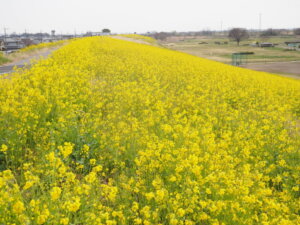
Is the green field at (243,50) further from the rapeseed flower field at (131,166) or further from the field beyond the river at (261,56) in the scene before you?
the rapeseed flower field at (131,166)

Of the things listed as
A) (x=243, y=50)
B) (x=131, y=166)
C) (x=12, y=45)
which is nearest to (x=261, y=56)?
(x=243, y=50)

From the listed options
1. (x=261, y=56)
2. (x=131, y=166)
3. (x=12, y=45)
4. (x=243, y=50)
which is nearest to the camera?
(x=131, y=166)

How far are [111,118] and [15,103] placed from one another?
1.97 m

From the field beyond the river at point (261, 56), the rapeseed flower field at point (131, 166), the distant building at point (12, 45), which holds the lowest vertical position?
the rapeseed flower field at point (131, 166)

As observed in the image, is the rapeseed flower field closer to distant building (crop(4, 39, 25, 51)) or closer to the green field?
the green field

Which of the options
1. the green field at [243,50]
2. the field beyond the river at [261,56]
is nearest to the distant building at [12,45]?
the green field at [243,50]

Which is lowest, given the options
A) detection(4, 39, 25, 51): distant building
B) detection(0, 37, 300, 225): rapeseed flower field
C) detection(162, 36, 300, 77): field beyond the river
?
detection(0, 37, 300, 225): rapeseed flower field

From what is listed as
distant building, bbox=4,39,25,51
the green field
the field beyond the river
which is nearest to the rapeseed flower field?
the field beyond the river

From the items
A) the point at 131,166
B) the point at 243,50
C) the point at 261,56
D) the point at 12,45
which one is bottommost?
the point at 131,166

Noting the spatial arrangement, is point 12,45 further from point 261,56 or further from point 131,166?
point 131,166

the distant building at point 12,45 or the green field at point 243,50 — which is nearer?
the green field at point 243,50

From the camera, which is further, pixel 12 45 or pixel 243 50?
pixel 243 50

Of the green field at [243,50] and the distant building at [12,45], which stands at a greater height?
the distant building at [12,45]

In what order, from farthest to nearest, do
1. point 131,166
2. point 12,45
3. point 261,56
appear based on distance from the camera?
point 12,45 → point 261,56 → point 131,166
